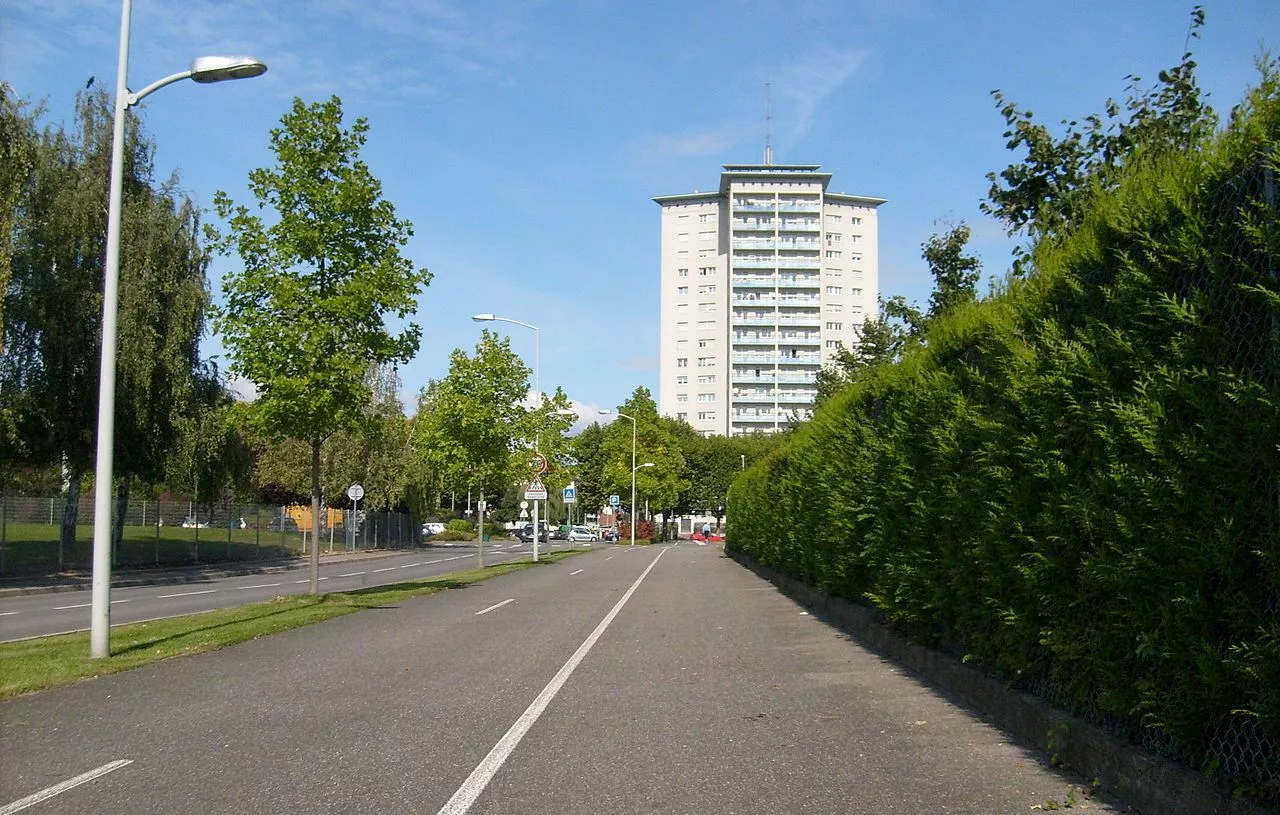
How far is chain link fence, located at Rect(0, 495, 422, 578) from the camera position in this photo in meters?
30.8

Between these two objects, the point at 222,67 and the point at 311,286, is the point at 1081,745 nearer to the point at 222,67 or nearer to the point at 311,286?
the point at 222,67

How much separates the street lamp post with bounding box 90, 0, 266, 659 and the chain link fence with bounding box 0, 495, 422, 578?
15.4m

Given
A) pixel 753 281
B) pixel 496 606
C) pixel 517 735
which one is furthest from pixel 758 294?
pixel 517 735

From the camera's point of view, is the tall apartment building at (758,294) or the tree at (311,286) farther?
the tall apartment building at (758,294)

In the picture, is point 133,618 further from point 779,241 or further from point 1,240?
point 779,241

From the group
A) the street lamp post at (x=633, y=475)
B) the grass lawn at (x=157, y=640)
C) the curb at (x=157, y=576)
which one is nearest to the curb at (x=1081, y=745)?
the grass lawn at (x=157, y=640)

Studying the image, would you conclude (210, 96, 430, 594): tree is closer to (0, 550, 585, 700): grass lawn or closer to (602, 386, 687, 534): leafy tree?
(0, 550, 585, 700): grass lawn

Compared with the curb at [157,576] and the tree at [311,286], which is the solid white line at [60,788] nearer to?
the tree at [311,286]

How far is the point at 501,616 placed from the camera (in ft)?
51.7

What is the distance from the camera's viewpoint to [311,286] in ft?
57.4

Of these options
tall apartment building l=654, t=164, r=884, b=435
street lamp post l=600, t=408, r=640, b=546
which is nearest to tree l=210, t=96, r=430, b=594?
street lamp post l=600, t=408, r=640, b=546

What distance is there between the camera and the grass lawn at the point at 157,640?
9.74m

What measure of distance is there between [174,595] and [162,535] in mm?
16694

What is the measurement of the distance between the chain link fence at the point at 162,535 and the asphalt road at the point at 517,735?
17114mm
